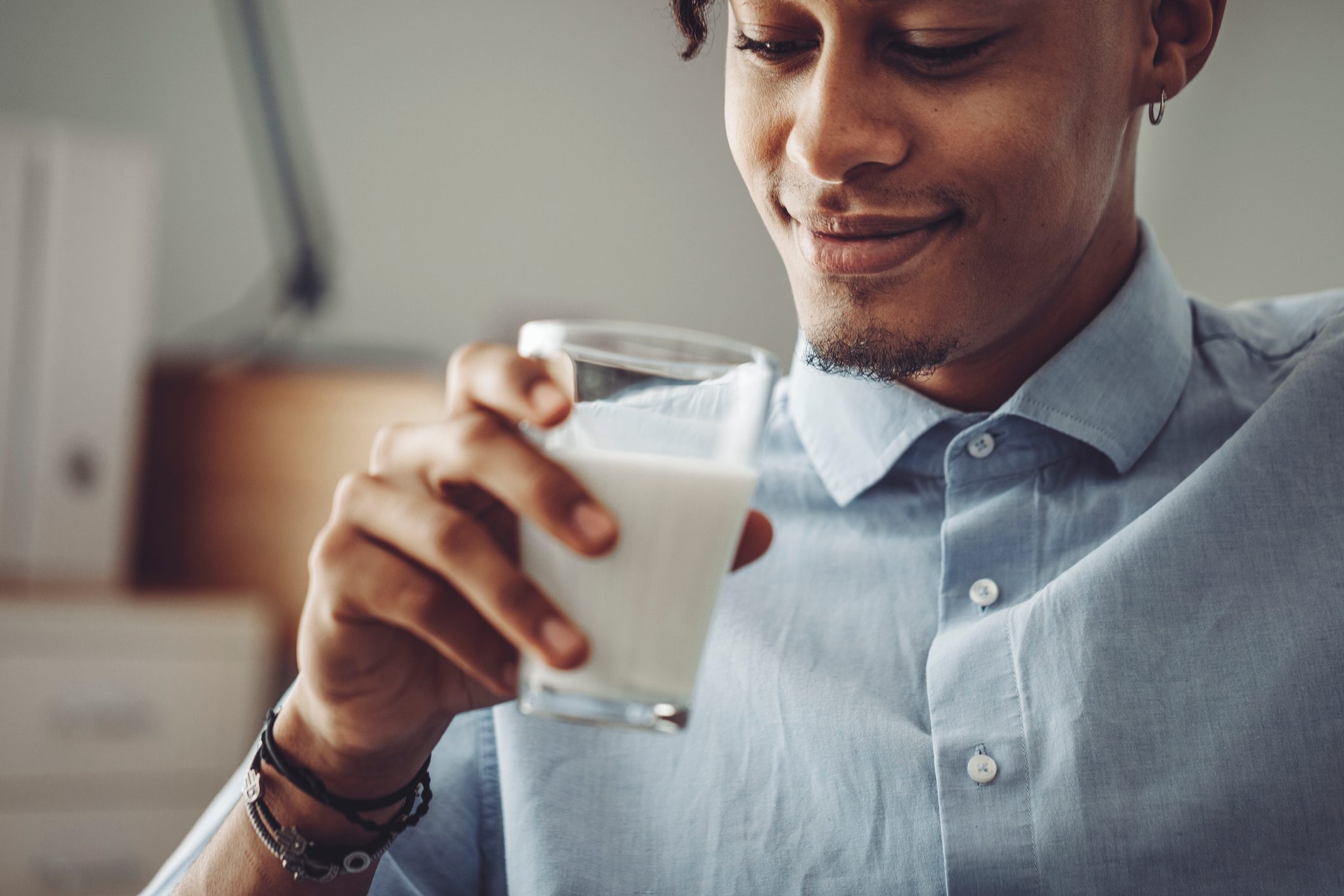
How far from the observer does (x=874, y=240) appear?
885 millimetres

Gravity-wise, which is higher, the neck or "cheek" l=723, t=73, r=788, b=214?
"cheek" l=723, t=73, r=788, b=214

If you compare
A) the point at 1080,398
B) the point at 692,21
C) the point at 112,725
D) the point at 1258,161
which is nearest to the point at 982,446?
the point at 1080,398

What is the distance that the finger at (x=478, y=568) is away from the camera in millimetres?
549

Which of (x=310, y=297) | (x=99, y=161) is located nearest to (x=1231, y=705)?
(x=99, y=161)

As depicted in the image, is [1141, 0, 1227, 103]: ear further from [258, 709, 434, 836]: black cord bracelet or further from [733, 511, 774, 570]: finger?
[258, 709, 434, 836]: black cord bracelet

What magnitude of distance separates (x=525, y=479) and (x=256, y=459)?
1.84 metres

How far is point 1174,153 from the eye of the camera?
1.81 meters

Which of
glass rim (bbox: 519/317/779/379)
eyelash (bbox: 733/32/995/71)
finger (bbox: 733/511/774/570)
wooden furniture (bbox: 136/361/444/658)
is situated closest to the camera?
glass rim (bbox: 519/317/779/379)

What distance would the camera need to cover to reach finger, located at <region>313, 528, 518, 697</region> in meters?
0.59

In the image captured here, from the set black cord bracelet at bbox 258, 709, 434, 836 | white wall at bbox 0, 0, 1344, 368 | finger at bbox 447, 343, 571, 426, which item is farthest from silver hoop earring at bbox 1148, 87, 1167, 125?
white wall at bbox 0, 0, 1344, 368

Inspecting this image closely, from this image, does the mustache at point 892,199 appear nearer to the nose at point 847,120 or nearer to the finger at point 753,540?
the nose at point 847,120

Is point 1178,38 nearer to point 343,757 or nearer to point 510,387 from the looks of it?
point 510,387

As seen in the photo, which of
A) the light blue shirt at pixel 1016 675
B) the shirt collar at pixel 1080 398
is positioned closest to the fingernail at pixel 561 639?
the light blue shirt at pixel 1016 675

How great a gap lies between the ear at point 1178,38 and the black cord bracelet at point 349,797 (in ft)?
2.63
